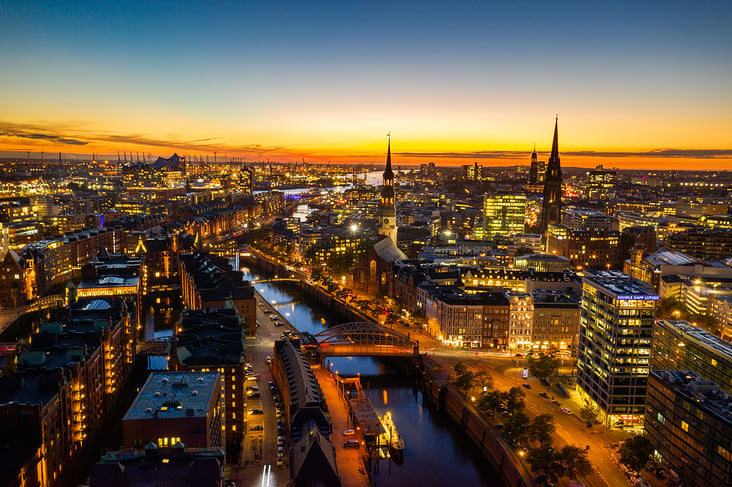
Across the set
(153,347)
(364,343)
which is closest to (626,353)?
(364,343)

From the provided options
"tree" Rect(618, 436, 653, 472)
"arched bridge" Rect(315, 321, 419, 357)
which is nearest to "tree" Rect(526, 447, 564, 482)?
"tree" Rect(618, 436, 653, 472)

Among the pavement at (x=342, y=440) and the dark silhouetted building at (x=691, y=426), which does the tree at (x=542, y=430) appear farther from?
the pavement at (x=342, y=440)

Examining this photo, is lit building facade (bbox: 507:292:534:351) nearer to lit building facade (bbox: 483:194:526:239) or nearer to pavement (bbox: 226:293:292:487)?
pavement (bbox: 226:293:292:487)

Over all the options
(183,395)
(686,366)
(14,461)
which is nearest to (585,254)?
(686,366)

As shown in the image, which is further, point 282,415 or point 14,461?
point 282,415

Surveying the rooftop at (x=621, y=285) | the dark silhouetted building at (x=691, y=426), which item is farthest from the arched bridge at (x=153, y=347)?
the dark silhouetted building at (x=691, y=426)

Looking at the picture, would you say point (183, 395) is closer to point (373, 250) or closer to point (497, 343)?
point (497, 343)
